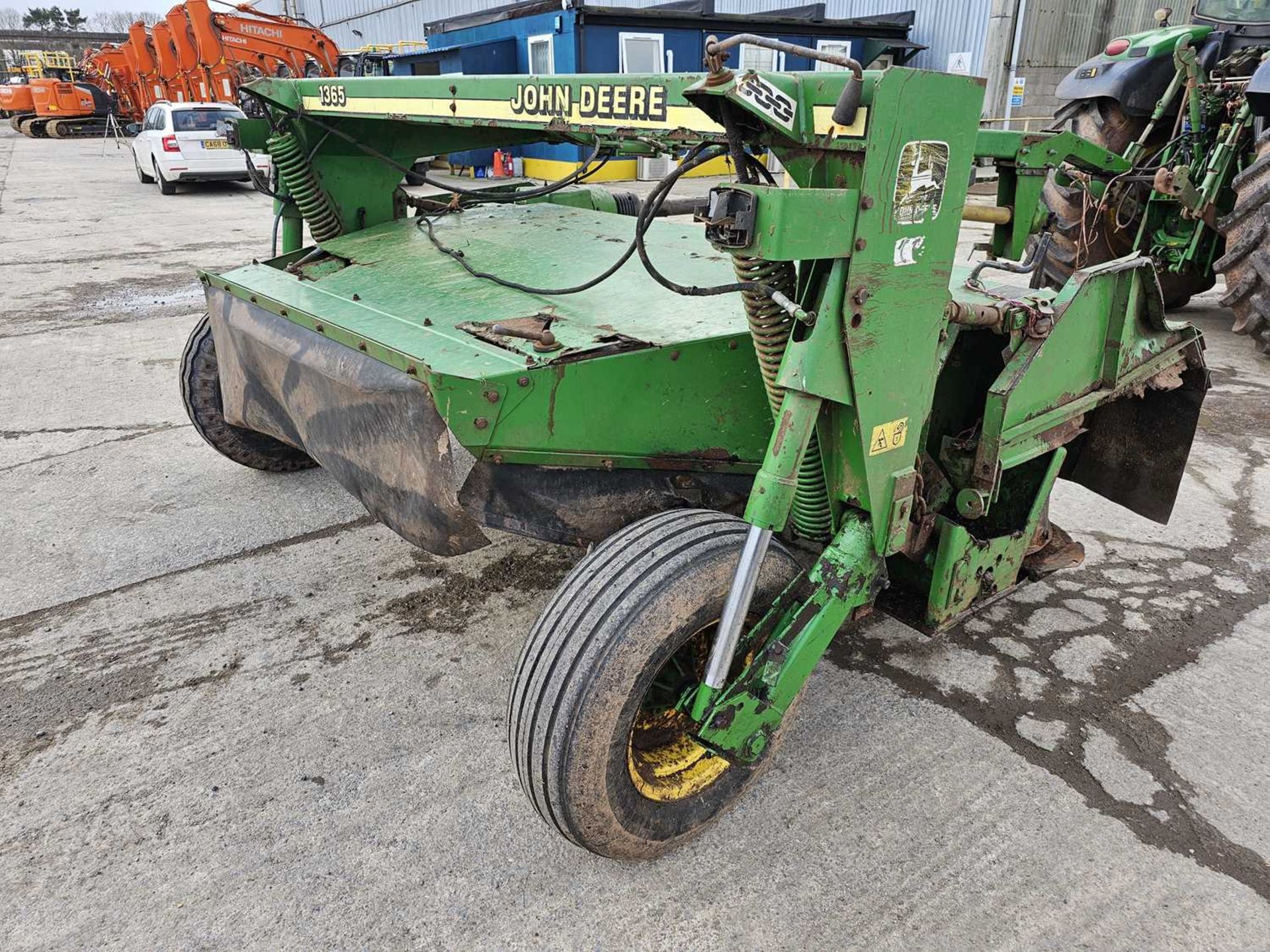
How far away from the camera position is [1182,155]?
5.71 metres

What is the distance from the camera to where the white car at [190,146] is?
13406mm

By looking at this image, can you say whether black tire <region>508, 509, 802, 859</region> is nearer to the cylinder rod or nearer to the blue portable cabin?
the cylinder rod

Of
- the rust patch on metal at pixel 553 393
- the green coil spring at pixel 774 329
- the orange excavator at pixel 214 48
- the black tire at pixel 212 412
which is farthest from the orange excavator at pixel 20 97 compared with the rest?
the green coil spring at pixel 774 329

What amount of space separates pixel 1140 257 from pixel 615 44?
12889 mm

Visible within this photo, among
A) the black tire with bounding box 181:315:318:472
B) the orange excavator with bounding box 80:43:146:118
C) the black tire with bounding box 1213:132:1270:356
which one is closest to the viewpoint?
the black tire with bounding box 181:315:318:472

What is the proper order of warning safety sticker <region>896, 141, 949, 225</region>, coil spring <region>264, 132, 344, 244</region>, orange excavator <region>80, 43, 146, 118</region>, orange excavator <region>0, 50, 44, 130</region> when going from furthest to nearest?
orange excavator <region>0, 50, 44, 130</region> < orange excavator <region>80, 43, 146, 118</region> < coil spring <region>264, 132, 344, 244</region> < warning safety sticker <region>896, 141, 949, 225</region>

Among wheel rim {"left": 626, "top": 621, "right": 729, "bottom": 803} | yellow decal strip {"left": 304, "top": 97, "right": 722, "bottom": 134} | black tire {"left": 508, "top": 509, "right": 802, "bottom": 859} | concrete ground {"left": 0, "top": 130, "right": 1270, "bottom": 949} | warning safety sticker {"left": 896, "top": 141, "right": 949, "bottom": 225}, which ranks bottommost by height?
concrete ground {"left": 0, "top": 130, "right": 1270, "bottom": 949}

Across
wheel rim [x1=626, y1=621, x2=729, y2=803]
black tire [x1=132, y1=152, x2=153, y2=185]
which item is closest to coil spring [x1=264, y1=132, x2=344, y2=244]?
wheel rim [x1=626, y1=621, x2=729, y2=803]

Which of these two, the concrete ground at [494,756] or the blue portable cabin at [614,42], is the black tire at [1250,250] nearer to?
the concrete ground at [494,756]

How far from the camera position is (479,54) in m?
15.8

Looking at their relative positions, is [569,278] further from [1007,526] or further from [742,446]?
[1007,526]

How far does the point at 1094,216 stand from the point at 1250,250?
0.98m

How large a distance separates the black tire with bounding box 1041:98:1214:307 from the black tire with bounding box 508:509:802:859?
487 cm

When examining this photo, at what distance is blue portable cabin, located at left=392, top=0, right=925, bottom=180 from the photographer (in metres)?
13.7
